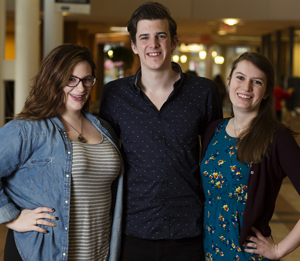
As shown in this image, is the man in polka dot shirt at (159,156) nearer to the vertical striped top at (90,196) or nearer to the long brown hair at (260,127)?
the vertical striped top at (90,196)

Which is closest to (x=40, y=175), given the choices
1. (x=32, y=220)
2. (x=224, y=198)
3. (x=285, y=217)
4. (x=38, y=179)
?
(x=38, y=179)

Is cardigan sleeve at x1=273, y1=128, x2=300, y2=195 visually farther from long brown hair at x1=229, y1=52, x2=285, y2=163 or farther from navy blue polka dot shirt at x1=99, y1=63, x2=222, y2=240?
navy blue polka dot shirt at x1=99, y1=63, x2=222, y2=240

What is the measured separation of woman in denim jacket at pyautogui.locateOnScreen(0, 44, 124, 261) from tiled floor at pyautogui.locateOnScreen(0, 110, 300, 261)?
222 centimetres

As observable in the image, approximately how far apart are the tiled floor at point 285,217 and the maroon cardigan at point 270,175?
266 centimetres

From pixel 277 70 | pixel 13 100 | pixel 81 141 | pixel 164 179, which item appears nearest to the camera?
pixel 81 141

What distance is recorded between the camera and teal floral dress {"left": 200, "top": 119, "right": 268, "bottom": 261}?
2045 mm

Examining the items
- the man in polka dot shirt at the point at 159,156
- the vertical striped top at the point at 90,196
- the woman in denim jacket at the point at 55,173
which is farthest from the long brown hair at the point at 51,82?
the man in polka dot shirt at the point at 159,156

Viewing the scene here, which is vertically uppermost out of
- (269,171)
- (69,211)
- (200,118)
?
(200,118)

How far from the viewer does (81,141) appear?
210cm

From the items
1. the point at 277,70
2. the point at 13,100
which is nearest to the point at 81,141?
the point at 13,100

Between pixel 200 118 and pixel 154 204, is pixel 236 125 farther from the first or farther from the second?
pixel 154 204

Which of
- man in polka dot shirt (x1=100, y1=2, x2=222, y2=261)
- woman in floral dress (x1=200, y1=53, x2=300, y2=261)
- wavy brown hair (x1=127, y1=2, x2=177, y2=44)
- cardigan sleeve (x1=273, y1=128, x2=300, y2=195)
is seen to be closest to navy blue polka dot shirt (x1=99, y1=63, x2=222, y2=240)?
man in polka dot shirt (x1=100, y1=2, x2=222, y2=261)

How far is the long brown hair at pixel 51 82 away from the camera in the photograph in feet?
6.61

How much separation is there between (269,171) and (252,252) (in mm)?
418
